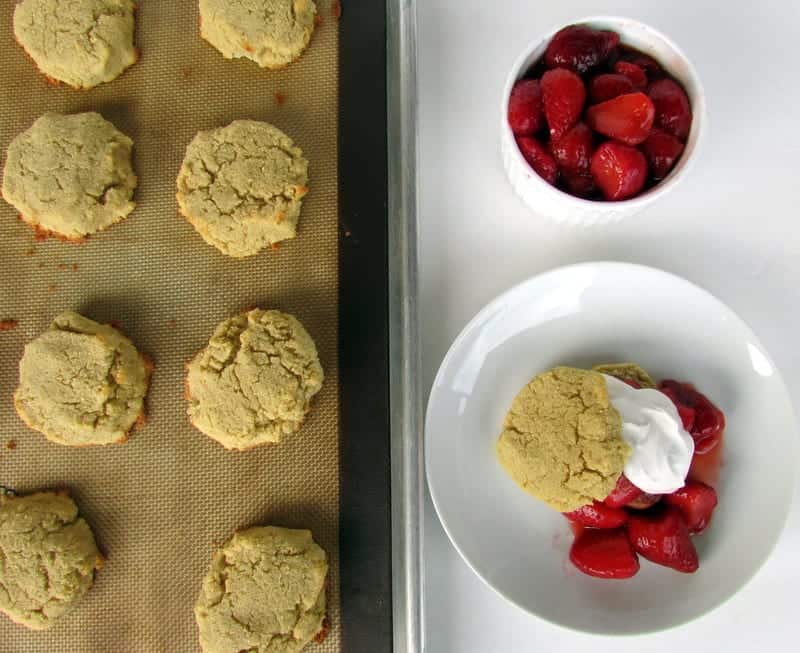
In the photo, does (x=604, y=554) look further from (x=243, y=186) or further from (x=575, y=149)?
(x=243, y=186)

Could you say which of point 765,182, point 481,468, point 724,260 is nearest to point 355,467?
point 481,468

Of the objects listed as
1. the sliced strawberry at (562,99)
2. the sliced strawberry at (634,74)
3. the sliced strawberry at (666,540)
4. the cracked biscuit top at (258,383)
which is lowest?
the cracked biscuit top at (258,383)

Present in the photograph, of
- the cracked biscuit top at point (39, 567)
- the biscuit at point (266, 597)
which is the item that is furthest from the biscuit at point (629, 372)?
the cracked biscuit top at point (39, 567)

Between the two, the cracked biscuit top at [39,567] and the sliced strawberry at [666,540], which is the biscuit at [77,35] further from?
the sliced strawberry at [666,540]

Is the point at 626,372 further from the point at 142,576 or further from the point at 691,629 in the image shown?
the point at 142,576

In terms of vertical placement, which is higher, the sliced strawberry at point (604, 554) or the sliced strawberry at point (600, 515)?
the sliced strawberry at point (600, 515)

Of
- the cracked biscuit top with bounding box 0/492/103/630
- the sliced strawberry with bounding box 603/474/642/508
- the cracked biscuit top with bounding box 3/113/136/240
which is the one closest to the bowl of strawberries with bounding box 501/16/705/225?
the sliced strawberry with bounding box 603/474/642/508

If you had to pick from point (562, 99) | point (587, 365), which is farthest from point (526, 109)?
point (587, 365)
